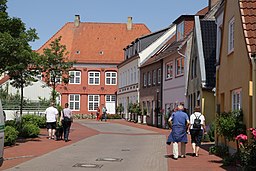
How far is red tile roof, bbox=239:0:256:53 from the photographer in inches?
555

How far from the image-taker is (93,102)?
71.0 m

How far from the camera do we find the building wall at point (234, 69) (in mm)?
14517

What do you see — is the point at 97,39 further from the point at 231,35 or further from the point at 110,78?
the point at 231,35

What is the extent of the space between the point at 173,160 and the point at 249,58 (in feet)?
14.5

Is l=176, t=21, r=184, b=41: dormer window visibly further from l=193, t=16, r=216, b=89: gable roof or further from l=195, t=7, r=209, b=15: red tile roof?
l=193, t=16, r=216, b=89: gable roof

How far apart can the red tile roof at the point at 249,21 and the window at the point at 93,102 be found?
5657 cm

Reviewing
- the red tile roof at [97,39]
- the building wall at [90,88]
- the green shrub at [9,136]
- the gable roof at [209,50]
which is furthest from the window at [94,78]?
the green shrub at [9,136]

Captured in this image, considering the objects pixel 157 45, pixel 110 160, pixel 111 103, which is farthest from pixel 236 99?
pixel 111 103

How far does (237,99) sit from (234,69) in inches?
40.7

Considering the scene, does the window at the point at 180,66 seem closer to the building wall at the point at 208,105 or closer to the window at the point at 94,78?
the building wall at the point at 208,105

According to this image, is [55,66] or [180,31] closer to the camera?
[55,66]

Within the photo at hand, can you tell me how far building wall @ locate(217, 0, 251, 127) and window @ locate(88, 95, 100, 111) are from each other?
51.5 metres

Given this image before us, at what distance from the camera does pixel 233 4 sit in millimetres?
16594

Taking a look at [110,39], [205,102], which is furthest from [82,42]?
[205,102]
